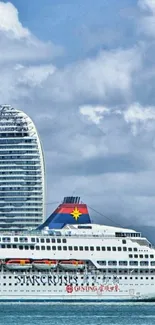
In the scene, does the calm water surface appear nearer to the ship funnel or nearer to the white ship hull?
Result: the white ship hull

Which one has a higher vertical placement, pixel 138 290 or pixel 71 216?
pixel 71 216

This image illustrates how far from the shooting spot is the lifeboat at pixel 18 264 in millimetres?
131500

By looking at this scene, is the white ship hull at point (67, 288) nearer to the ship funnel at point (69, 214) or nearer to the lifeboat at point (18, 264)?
the lifeboat at point (18, 264)

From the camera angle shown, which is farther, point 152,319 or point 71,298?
point 71,298

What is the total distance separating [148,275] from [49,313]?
20.0 m

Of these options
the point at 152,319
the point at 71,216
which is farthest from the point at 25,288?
the point at 152,319

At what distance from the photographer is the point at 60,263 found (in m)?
133

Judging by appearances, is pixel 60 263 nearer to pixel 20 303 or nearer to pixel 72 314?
pixel 20 303

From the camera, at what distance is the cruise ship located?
132 metres

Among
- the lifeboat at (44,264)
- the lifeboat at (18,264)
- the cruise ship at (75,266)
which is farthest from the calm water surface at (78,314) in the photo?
the lifeboat at (44,264)

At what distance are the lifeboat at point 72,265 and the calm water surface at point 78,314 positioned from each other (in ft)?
15.5

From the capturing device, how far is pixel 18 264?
131750 millimetres

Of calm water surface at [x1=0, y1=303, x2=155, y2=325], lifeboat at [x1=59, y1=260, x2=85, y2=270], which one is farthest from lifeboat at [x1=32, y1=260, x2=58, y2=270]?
calm water surface at [x1=0, y1=303, x2=155, y2=325]

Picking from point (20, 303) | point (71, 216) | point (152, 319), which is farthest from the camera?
point (71, 216)
